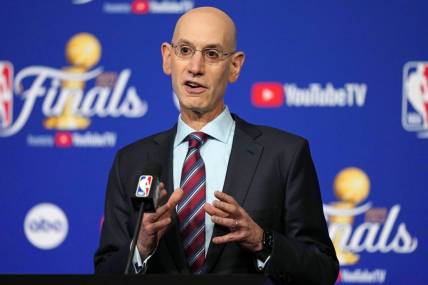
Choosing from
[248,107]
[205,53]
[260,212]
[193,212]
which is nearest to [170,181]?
[193,212]

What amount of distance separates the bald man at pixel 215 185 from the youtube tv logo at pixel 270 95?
1448 millimetres

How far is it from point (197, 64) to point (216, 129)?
20 centimetres

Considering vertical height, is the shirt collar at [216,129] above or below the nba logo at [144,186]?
above

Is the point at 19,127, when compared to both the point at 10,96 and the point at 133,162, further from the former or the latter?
the point at 133,162

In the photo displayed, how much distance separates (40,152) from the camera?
4145mm

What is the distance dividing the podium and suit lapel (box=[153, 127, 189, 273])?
0.50 metres

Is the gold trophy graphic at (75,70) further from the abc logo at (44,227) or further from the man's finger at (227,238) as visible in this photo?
the man's finger at (227,238)

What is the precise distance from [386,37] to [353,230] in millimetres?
866

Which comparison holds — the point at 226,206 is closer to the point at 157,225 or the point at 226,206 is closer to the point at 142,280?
the point at 157,225

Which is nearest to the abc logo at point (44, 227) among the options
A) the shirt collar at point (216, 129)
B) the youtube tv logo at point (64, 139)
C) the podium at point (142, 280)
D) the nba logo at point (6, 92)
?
the youtube tv logo at point (64, 139)

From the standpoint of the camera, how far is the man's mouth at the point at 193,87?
8.02ft

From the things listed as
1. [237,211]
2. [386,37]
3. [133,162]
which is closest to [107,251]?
[133,162]

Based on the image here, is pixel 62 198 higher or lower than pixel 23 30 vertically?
lower

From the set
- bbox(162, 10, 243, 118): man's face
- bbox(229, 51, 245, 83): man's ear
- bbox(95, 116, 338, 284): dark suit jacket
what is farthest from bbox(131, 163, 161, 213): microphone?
bbox(229, 51, 245, 83): man's ear
